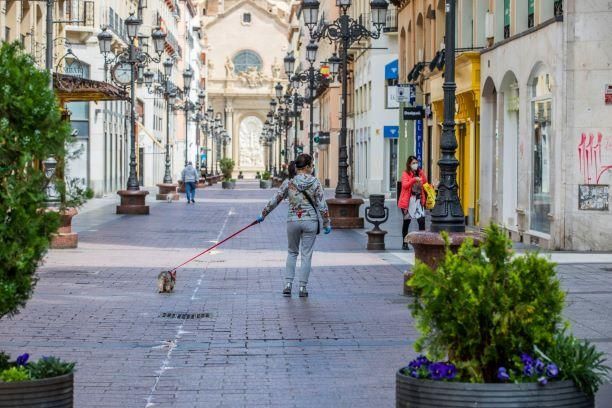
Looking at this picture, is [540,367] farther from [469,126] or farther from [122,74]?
[122,74]

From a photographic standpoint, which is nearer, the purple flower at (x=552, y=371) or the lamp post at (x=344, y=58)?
the purple flower at (x=552, y=371)

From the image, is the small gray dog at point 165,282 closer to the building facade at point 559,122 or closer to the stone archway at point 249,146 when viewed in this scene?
the building facade at point 559,122

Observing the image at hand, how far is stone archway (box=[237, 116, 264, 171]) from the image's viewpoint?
150000 mm

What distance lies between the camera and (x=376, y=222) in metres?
24.2

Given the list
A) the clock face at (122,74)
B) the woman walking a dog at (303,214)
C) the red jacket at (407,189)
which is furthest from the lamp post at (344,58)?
the woman walking a dog at (303,214)

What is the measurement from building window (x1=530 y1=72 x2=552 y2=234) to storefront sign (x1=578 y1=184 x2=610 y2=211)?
3.51 feet

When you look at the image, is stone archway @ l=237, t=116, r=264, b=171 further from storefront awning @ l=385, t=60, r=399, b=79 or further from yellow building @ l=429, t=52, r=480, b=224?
yellow building @ l=429, t=52, r=480, b=224

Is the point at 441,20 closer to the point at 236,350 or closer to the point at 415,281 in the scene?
the point at 236,350

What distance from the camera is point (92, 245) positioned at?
81.7 feet

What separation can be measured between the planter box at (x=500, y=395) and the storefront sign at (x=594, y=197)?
54.7ft

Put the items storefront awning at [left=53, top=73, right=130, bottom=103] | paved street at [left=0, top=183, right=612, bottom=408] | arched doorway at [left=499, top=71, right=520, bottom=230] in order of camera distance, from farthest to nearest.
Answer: storefront awning at [left=53, top=73, right=130, bottom=103] < arched doorway at [left=499, top=71, right=520, bottom=230] < paved street at [left=0, top=183, right=612, bottom=408]

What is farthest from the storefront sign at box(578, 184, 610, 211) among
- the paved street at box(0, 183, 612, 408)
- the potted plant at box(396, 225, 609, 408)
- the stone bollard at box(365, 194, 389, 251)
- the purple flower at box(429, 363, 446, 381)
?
the purple flower at box(429, 363, 446, 381)

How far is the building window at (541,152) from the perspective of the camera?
78.1 feet

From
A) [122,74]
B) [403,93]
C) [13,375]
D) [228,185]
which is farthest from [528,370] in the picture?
[228,185]
